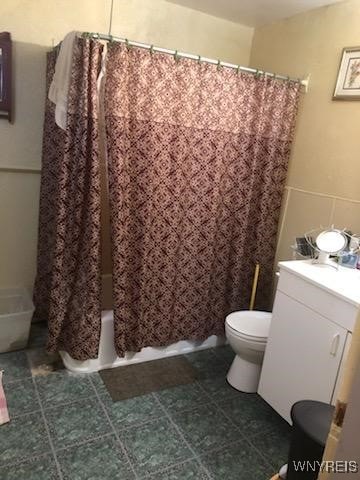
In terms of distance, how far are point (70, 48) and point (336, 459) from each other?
1.97 m

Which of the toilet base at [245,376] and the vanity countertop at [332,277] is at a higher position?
the vanity countertop at [332,277]

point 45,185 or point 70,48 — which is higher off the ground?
point 70,48

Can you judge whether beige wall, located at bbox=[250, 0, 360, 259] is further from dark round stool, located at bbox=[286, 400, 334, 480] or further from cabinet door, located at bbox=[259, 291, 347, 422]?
dark round stool, located at bbox=[286, 400, 334, 480]

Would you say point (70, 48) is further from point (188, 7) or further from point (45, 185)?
point (188, 7)

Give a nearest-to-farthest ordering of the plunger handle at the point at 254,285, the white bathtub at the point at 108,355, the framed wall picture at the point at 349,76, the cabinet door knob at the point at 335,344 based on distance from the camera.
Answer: the cabinet door knob at the point at 335,344, the framed wall picture at the point at 349,76, the white bathtub at the point at 108,355, the plunger handle at the point at 254,285

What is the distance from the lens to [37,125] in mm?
2389

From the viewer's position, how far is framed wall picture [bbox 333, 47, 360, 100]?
2050mm

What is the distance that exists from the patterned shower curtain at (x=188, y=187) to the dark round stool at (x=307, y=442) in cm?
114

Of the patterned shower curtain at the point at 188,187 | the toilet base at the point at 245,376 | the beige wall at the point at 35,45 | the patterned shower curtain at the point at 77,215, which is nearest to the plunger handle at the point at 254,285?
the patterned shower curtain at the point at 188,187

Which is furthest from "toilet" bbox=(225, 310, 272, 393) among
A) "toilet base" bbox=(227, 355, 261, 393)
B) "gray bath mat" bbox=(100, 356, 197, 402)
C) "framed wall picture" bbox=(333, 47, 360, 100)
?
"framed wall picture" bbox=(333, 47, 360, 100)

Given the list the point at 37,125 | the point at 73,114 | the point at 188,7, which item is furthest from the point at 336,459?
the point at 188,7

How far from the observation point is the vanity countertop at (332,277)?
154cm

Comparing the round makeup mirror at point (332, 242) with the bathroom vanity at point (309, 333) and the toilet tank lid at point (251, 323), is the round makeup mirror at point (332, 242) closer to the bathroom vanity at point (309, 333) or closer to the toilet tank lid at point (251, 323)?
the bathroom vanity at point (309, 333)

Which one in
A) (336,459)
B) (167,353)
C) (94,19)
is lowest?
(167,353)
